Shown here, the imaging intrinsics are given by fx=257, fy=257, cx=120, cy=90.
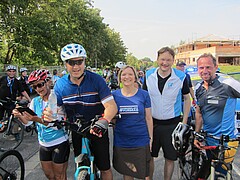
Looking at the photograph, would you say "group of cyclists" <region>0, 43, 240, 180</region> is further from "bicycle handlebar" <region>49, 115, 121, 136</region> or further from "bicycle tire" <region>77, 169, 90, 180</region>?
"bicycle tire" <region>77, 169, 90, 180</region>

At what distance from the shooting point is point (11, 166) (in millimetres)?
3609

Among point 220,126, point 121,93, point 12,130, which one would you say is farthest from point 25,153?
point 220,126

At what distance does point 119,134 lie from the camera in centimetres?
323

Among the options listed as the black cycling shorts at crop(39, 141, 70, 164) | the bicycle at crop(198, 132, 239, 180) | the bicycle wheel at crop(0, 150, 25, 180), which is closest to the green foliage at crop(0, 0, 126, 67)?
the bicycle wheel at crop(0, 150, 25, 180)

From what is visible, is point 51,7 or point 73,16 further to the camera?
point 73,16

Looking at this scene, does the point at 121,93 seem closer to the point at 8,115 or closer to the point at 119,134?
the point at 119,134

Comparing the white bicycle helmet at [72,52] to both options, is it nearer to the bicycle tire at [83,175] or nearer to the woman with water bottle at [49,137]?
the woman with water bottle at [49,137]

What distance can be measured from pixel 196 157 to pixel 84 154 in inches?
57.7

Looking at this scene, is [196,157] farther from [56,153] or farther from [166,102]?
[56,153]

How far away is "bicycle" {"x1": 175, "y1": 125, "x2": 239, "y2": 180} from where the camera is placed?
A: 2.69m

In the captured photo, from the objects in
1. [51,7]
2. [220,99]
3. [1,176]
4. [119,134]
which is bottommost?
[1,176]

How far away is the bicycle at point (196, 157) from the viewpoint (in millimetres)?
2688

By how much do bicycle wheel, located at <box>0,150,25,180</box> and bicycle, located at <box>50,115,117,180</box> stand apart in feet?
3.87

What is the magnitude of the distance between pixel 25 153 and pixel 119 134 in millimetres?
3411
